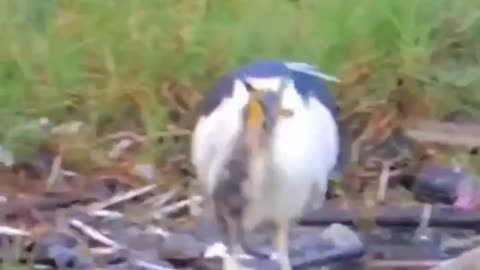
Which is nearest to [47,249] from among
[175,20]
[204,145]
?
[204,145]

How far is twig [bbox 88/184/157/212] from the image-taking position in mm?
2984

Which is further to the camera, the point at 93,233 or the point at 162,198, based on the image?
the point at 162,198

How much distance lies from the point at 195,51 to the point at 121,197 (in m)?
0.48

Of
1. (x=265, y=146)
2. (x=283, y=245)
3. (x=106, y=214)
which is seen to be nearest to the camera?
(x=265, y=146)

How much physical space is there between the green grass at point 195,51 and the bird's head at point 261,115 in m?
0.97

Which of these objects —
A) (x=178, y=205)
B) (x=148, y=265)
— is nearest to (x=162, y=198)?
(x=178, y=205)

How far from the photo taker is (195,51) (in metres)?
3.37

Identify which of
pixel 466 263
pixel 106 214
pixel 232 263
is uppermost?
pixel 106 214

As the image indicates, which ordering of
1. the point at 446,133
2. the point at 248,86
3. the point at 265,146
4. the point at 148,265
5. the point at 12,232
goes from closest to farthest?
1. the point at 265,146
2. the point at 248,86
3. the point at 148,265
4. the point at 12,232
5. the point at 446,133

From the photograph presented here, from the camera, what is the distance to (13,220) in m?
2.93

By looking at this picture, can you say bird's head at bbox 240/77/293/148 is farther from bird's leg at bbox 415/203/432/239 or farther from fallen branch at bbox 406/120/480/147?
fallen branch at bbox 406/120/480/147

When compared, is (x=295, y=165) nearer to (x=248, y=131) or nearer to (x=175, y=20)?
(x=248, y=131)

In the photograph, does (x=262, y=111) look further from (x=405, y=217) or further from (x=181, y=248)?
(x=405, y=217)

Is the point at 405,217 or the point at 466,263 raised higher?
the point at 405,217
